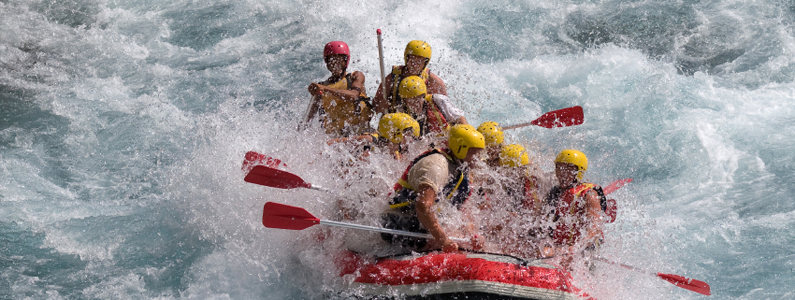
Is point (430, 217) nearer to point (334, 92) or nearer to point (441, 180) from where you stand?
point (441, 180)

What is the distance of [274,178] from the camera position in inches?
184

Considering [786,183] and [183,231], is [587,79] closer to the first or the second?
[786,183]

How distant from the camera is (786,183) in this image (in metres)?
6.29

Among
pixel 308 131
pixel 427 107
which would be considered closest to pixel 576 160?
pixel 427 107

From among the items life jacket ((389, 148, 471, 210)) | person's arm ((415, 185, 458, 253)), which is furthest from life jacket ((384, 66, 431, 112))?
person's arm ((415, 185, 458, 253))

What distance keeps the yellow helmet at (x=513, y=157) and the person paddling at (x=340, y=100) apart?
152 cm

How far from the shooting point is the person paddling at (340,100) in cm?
527

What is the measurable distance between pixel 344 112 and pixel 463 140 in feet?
5.90

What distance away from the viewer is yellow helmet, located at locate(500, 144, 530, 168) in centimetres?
434

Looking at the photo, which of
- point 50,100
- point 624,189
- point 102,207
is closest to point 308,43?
point 50,100

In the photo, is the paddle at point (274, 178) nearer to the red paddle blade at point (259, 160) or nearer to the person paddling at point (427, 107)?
the red paddle blade at point (259, 160)

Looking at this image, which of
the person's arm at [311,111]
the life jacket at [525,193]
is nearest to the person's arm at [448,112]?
the life jacket at [525,193]

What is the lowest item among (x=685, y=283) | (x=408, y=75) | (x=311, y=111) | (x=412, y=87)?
(x=685, y=283)

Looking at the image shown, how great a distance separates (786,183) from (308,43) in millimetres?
6738
